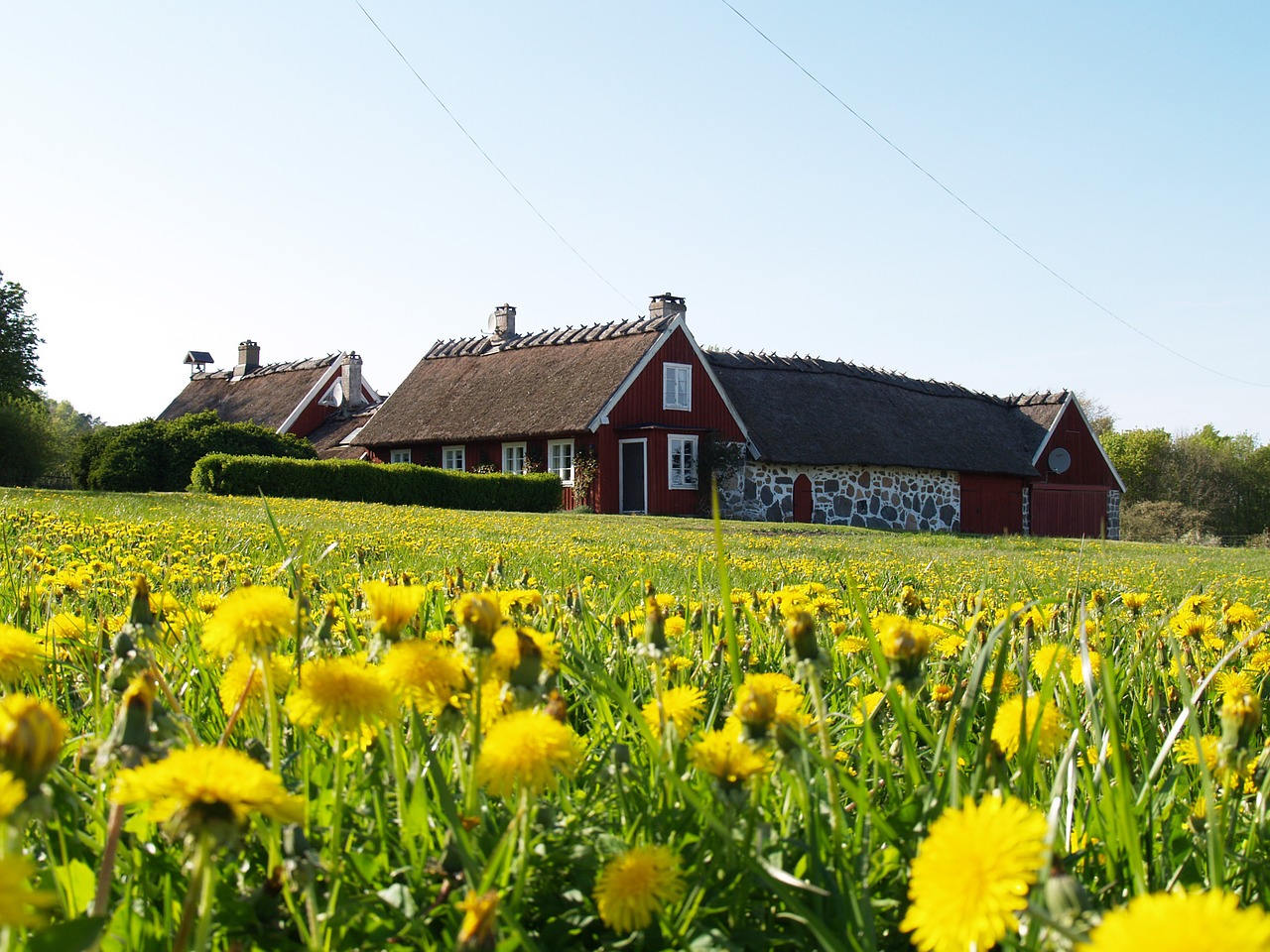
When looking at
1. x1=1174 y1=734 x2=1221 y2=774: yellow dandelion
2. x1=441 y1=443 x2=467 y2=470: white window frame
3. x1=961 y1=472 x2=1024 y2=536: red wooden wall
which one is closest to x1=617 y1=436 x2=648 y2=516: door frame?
x1=441 y1=443 x2=467 y2=470: white window frame

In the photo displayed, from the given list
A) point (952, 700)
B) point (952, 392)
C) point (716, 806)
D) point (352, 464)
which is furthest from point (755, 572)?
point (952, 392)

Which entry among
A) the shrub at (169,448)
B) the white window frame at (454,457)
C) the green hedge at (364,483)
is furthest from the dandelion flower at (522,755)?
the white window frame at (454,457)

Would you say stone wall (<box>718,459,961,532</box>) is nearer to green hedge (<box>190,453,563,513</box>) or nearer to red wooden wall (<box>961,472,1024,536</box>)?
red wooden wall (<box>961,472,1024,536</box>)

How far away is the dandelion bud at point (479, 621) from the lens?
1.02 meters

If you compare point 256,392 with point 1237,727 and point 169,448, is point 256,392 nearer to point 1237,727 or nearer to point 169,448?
point 169,448

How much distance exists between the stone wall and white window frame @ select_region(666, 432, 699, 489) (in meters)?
0.83

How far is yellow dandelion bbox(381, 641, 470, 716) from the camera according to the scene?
1.11m

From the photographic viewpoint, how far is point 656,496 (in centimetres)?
2602

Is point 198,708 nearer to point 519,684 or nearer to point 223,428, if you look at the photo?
point 519,684

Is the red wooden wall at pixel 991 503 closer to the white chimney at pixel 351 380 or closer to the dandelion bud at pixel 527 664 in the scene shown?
the white chimney at pixel 351 380

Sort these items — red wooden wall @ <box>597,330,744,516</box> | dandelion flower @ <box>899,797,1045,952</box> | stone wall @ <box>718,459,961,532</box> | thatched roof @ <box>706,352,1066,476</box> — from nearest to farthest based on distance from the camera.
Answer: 1. dandelion flower @ <box>899,797,1045,952</box>
2. red wooden wall @ <box>597,330,744,516</box>
3. stone wall @ <box>718,459,961,532</box>
4. thatched roof @ <box>706,352,1066,476</box>

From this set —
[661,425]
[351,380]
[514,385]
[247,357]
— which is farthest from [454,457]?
[247,357]

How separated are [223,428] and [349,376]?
11324 mm

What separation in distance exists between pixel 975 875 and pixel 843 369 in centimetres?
3449
